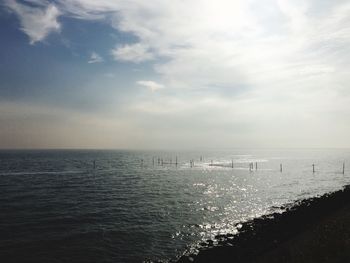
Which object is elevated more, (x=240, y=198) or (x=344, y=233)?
(x=344, y=233)

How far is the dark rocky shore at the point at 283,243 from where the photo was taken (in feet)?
57.1

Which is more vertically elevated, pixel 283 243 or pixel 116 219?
pixel 283 243

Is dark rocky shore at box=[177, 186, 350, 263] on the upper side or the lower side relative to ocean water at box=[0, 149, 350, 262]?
upper

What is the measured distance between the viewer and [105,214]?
36.8 m

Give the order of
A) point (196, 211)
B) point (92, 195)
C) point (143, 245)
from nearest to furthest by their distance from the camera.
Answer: point (143, 245) → point (196, 211) → point (92, 195)

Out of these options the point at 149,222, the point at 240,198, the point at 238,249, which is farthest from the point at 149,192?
the point at 238,249

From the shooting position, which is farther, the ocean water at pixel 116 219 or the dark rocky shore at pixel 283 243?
the ocean water at pixel 116 219

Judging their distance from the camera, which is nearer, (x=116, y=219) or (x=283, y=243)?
(x=283, y=243)

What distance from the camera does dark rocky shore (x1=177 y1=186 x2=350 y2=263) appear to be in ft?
57.1

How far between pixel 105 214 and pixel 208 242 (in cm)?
1599

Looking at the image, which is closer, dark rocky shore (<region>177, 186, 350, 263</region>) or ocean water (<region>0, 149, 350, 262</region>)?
dark rocky shore (<region>177, 186, 350, 263</region>)

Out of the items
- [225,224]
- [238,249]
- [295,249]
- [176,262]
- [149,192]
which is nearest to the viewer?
[295,249]

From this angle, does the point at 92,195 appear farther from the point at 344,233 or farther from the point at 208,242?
the point at 344,233

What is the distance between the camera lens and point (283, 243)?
2286cm
